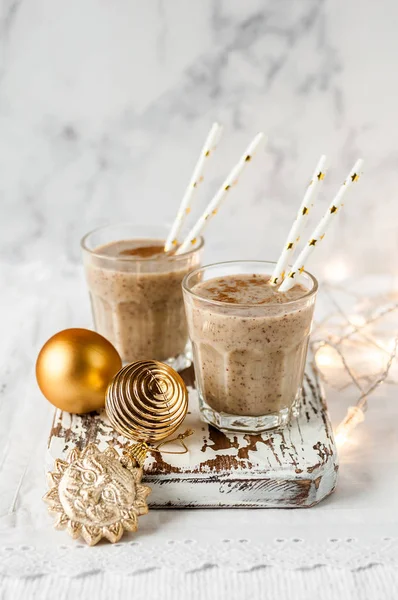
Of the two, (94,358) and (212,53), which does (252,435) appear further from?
(212,53)

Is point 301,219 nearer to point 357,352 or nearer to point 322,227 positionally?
point 322,227

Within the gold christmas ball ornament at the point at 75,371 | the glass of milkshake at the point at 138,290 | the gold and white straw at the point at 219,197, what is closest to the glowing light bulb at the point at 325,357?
the glass of milkshake at the point at 138,290

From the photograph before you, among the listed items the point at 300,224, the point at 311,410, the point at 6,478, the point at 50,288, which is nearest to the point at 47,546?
the point at 6,478

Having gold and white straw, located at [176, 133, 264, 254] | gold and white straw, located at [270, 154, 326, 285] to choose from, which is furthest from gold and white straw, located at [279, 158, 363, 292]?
gold and white straw, located at [176, 133, 264, 254]

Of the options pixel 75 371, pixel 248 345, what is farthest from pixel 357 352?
pixel 75 371

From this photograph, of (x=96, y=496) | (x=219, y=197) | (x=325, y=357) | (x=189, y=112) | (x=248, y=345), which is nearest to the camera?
(x=96, y=496)

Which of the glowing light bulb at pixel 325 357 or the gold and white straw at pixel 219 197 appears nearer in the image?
the gold and white straw at pixel 219 197

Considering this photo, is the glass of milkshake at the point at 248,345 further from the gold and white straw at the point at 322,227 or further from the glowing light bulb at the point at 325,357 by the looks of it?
the glowing light bulb at the point at 325,357
